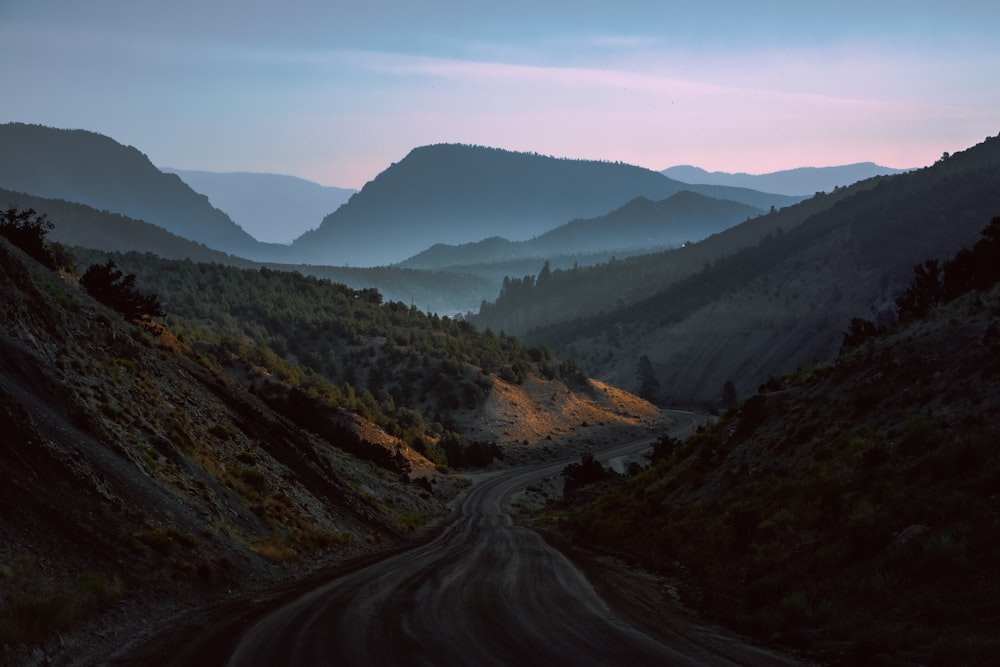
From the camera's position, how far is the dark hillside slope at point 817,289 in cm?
15475

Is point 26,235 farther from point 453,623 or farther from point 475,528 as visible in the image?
point 453,623

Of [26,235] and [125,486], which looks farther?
[26,235]

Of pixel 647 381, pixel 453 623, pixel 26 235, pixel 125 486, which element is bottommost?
pixel 647 381

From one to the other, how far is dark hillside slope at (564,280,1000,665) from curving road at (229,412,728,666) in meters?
2.74

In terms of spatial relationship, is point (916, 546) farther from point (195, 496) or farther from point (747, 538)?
point (195, 496)

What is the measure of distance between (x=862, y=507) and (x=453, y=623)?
8.25 metres

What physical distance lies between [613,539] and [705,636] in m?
16.4

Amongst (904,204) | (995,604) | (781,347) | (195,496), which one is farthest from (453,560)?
(904,204)

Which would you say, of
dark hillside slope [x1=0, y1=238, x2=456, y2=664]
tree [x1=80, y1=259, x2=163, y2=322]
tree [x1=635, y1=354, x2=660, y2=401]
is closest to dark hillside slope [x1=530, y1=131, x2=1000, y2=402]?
tree [x1=635, y1=354, x2=660, y2=401]

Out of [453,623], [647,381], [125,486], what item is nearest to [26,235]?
[125,486]

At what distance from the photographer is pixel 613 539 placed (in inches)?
1151

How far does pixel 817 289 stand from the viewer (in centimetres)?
16888

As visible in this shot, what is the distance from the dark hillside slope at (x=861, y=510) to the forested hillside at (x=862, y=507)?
38mm

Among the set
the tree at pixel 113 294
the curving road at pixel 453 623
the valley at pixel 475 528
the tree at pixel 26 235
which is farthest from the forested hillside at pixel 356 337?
the curving road at pixel 453 623
